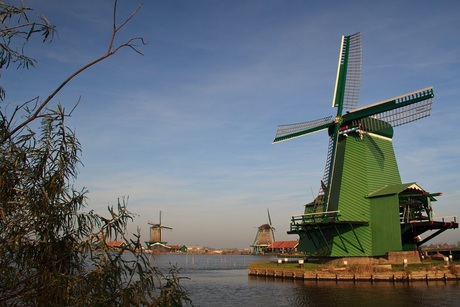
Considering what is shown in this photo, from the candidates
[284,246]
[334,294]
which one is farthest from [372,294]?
[284,246]

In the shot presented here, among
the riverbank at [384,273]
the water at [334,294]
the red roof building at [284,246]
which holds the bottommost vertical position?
the red roof building at [284,246]

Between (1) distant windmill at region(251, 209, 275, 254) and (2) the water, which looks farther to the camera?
(1) distant windmill at region(251, 209, 275, 254)

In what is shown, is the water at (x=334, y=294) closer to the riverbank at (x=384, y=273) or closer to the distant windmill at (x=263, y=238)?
the riverbank at (x=384, y=273)

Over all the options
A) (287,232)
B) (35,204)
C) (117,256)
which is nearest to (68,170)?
(35,204)

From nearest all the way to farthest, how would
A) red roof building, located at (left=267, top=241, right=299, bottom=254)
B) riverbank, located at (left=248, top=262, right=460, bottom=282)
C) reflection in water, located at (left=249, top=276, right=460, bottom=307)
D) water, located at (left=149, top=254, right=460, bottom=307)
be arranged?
reflection in water, located at (left=249, top=276, right=460, bottom=307), water, located at (left=149, top=254, right=460, bottom=307), riverbank, located at (left=248, top=262, right=460, bottom=282), red roof building, located at (left=267, top=241, right=299, bottom=254)

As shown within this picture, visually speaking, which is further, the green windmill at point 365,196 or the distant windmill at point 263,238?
the distant windmill at point 263,238

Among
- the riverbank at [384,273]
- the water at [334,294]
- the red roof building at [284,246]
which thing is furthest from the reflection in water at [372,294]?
the red roof building at [284,246]

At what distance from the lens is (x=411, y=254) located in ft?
112

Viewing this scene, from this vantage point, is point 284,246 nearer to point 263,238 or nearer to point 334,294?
point 263,238

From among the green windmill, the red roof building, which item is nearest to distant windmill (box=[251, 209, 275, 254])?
the red roof building

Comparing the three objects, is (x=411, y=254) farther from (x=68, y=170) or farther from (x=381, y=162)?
(x=68, y=170)


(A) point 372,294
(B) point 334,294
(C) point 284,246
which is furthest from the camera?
(C) point 284,246

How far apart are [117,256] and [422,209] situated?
37294 mm

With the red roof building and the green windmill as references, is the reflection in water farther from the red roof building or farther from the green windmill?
the red roof building
